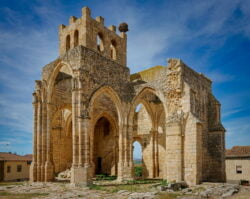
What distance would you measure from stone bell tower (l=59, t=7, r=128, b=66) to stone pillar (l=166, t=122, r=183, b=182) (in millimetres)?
8548

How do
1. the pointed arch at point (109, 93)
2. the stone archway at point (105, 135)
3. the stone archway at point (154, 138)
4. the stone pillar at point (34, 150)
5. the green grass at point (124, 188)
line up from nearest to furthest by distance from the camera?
1. the green grass at point (124, 188)
2. the pointed arch at point (109, 93)
3. the stone pillar at point (34, 150)
4. the stone archway at point (154, 138)
5. the stone archway at point (105, 135)

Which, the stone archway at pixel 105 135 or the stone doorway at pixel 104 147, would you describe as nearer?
the stone archway at pixel 105 135

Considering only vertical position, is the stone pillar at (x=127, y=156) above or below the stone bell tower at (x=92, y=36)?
below

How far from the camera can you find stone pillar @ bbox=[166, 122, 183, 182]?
37.3 feet

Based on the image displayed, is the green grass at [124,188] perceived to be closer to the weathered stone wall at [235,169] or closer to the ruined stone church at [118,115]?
the ruined stone church at [118,115]

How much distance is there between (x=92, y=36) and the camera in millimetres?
18047

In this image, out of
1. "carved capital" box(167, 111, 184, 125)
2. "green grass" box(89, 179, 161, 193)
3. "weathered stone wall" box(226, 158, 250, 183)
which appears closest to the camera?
"green grass" box(89, 179, 161, 193)

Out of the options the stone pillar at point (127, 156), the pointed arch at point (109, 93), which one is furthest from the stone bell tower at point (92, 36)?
the stone pillar at point (127, 156)

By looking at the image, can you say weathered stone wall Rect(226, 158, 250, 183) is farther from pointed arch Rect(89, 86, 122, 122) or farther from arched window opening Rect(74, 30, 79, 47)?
arched window opening Rect(74, 30, 79, 47)

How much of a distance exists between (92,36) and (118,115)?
6515 mm

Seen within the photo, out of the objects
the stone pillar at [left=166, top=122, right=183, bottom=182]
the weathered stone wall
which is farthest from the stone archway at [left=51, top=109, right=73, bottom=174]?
the weathered stone wall

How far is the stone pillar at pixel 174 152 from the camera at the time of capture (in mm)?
11383

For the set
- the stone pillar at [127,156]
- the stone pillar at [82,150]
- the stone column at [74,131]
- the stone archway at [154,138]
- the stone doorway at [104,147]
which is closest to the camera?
the stone pillar at [82,150]

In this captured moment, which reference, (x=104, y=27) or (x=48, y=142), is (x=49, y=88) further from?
(x=104, y=27)
